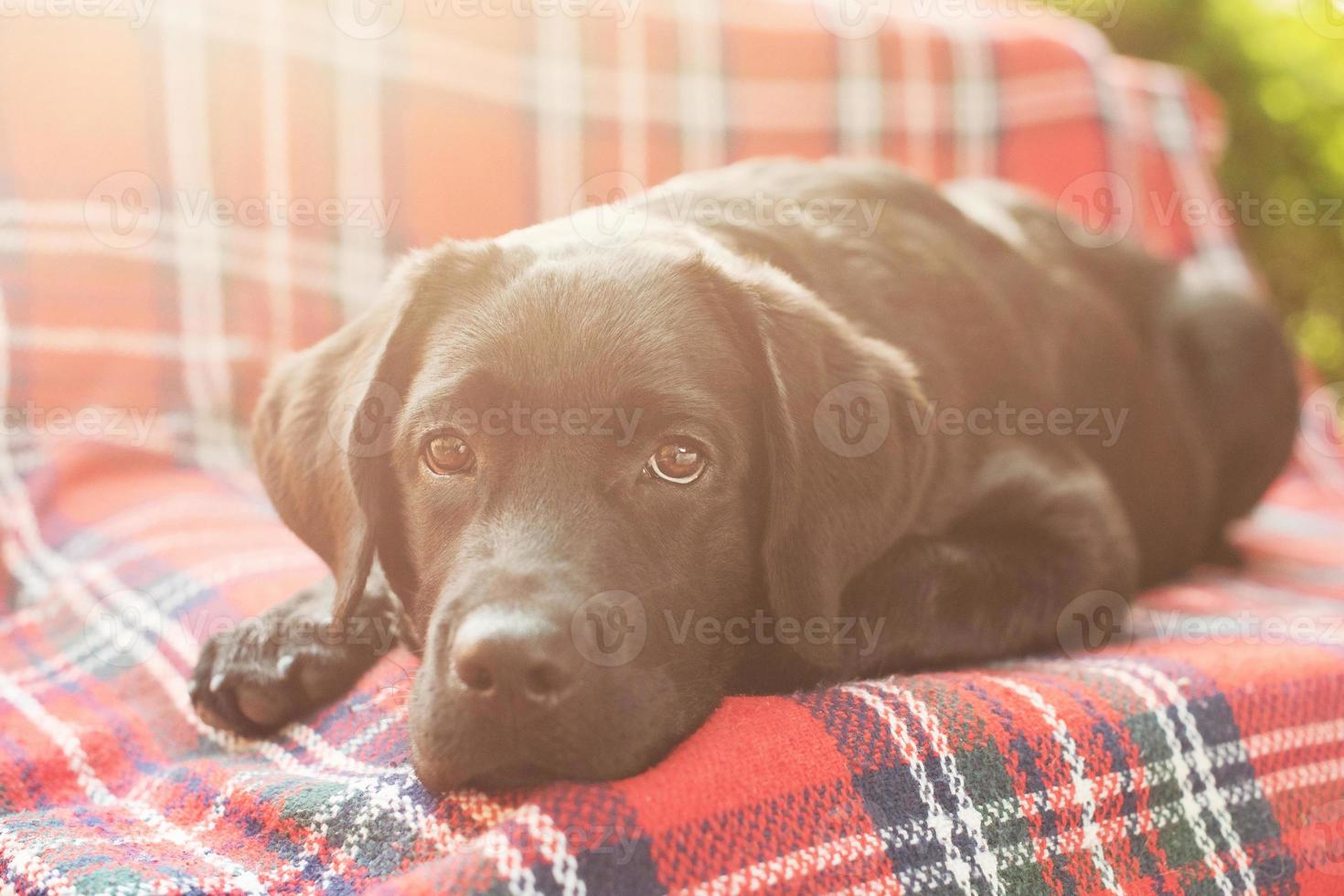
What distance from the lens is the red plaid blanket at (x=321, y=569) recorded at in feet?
5.57

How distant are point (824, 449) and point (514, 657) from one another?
0.76 m

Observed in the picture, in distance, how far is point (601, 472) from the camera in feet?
6.22

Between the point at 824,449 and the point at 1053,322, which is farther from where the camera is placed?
the point at 1053,322

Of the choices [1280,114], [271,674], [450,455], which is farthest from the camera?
[1280,114]

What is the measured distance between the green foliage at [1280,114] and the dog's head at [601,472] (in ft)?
16.2

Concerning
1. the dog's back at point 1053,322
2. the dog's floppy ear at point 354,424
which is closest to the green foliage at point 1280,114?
the dog's back at point 1053,322

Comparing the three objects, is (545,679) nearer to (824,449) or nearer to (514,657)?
(514,657)

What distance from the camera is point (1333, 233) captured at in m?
6.22

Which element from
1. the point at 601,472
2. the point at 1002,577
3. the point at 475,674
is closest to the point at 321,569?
the point at 601,472

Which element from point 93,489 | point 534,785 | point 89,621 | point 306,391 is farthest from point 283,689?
point 93,489

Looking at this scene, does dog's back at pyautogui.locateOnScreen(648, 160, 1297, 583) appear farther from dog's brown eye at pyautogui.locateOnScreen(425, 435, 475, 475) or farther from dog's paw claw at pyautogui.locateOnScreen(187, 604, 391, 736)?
dog's paw claw at pyautogui.locateOnScreen(187, 604, 391, 736)

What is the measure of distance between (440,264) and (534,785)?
102 centimetres

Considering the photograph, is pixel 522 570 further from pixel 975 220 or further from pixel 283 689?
pixel 975 220

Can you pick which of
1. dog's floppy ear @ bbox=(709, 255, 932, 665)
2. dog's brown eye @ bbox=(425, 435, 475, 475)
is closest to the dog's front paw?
dog's brown eye @ bbox=(425, 435, 475, 475)
